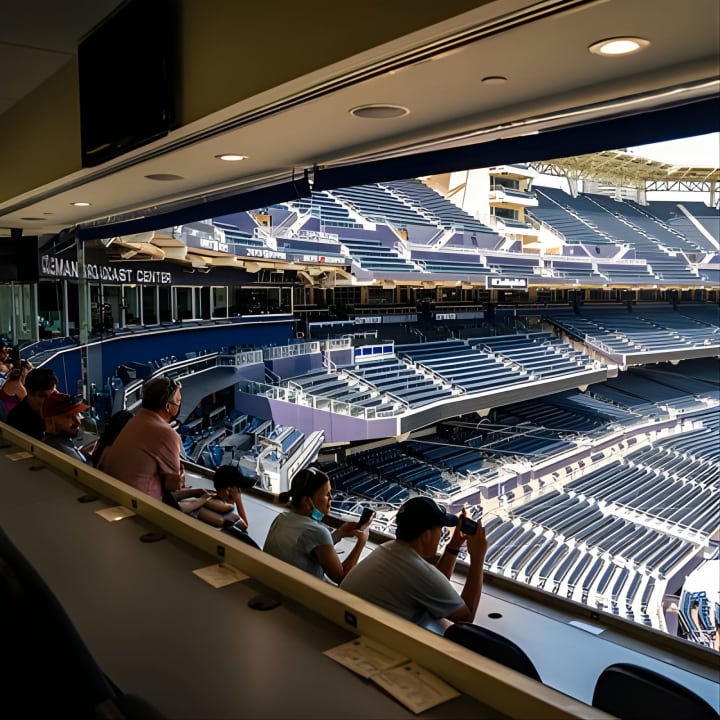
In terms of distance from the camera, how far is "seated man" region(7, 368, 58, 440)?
2980 mm

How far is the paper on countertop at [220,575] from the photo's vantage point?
1.30 metres

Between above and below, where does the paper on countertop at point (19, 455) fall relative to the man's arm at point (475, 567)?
above

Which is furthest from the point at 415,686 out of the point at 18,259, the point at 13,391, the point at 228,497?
the point at 18,259

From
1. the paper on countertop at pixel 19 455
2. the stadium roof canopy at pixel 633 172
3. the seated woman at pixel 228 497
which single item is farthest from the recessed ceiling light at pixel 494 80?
the stadium roof canopy at pixel 633 172

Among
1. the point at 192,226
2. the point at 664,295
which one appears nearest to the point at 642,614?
the point at 192,226

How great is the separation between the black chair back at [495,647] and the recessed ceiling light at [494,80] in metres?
1.16

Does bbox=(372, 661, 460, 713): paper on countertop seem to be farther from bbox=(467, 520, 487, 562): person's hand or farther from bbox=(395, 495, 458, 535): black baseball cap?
bbox=(467, 520, 487, 562): person's hand

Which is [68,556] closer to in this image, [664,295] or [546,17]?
[546,17]

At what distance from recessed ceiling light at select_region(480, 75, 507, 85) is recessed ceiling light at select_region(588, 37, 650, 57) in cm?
23

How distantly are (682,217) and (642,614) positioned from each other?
2433cm

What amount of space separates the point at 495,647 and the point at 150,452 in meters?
1.46

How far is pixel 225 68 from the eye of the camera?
173 centimetres

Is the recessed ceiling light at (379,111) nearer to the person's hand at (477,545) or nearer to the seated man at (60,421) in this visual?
the person's hand at (477,545)

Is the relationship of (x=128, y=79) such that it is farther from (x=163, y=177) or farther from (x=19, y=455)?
(x=19, y=455)
